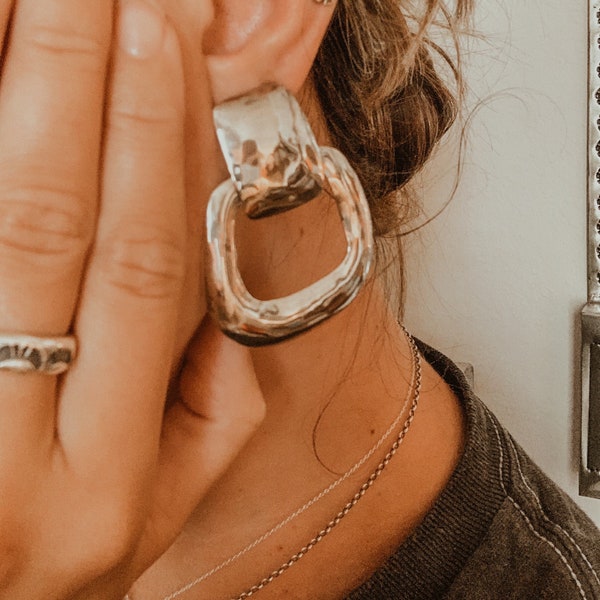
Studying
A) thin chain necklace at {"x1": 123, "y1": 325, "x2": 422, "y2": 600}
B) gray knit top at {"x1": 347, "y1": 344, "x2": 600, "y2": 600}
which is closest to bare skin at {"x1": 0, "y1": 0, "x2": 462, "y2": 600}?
thin chain necklace at {"x1": 123, "y1": 325, "x2": 422, "y2": 600}

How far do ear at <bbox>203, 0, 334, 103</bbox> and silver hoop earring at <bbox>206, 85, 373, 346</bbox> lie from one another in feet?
0.09

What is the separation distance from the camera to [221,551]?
2.19ft

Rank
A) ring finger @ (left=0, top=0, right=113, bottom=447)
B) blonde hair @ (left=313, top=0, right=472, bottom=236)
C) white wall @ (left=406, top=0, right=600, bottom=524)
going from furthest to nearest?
white wall @ (left=406, top=0, right=600, bottom=524) → blonde hair @ (left=313, top=0, right=472, bottom=236) → ring finger @ (left=0, top=0, right=113, bottom=447)

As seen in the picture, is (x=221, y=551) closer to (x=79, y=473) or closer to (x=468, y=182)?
(x=79, y=473)

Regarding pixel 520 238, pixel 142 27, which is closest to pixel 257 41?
pixel 142 27

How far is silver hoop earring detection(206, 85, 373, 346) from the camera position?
0.39 metres

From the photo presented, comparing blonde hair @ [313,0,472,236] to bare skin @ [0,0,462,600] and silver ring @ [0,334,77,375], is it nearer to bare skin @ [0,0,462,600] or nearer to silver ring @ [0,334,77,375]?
bare skin @ [0,0,462,600]

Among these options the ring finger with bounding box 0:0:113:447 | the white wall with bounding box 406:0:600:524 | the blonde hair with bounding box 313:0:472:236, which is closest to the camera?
the ring finger with bounding box 0:0:113:447

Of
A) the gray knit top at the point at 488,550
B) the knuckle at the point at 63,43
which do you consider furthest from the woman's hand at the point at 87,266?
the gray knit top at the point at 488,550

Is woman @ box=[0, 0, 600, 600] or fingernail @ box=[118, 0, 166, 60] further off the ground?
fingernail @ box=[118, 0, 166, 60]

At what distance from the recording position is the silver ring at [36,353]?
1.24 feet

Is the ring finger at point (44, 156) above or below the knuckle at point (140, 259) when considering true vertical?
above

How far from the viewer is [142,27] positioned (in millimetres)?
398

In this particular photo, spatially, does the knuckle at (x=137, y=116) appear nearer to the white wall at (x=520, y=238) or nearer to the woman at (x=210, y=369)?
the woman at (x=210, y=369)
